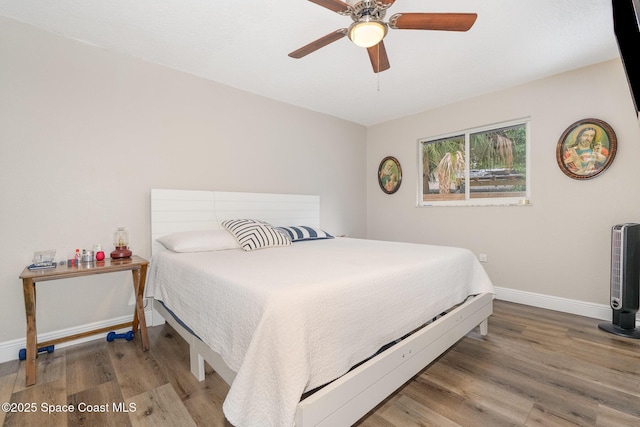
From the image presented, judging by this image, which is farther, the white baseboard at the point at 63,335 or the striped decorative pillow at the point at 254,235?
the striped decorative pillow at the point at 254,235

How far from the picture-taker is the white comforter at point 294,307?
43.4 inches

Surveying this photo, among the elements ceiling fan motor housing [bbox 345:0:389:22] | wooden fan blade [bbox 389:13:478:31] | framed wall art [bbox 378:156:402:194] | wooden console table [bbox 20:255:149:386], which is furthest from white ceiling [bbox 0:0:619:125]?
wooden console table [bbox 20:255:149:386]

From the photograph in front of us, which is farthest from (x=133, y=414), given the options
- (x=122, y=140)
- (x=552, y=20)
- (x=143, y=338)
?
(x=552, y=20)

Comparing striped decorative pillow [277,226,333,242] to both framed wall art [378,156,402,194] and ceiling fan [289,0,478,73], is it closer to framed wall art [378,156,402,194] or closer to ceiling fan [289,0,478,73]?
framed wall art [378,156,402,194]

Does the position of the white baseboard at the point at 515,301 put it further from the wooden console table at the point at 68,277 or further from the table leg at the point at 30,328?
the table leg at the point at 30,328

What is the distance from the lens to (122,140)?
254 cm

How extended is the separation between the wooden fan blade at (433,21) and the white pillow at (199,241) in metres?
2.04

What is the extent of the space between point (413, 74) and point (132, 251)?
3.21m

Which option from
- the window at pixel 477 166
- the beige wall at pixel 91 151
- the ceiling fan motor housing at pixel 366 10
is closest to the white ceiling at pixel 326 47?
A: the beige wall at pixel 91 151

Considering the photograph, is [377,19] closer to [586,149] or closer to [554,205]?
[586,149]

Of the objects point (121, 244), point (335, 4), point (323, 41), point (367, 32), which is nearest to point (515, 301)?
point (367, 32)

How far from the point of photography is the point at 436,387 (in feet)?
5.67

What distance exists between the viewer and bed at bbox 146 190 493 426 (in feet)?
3.63

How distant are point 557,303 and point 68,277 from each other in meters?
4.32
